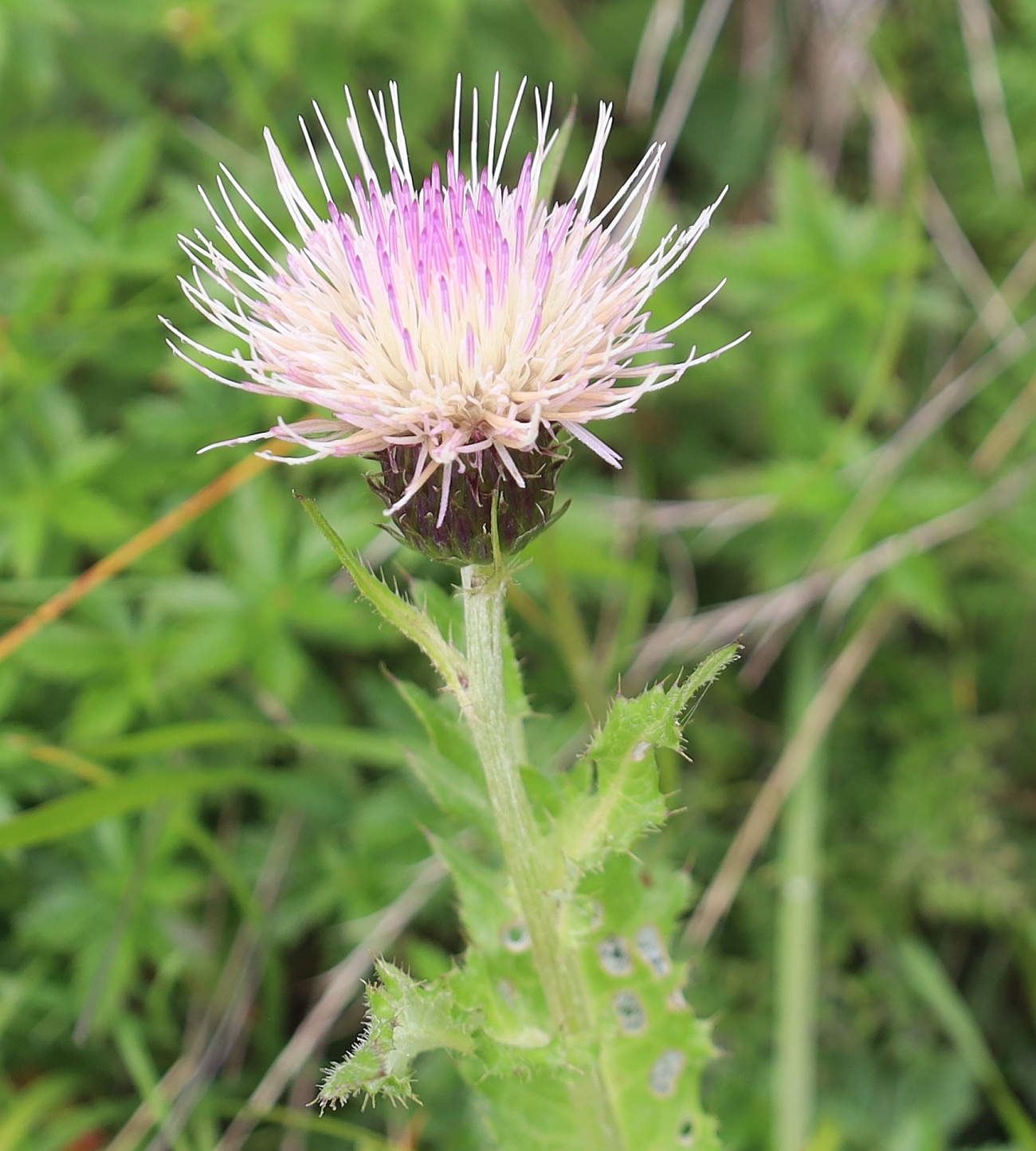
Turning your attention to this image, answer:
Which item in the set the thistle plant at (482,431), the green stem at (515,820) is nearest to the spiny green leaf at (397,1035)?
the thistle plant at (482,431)

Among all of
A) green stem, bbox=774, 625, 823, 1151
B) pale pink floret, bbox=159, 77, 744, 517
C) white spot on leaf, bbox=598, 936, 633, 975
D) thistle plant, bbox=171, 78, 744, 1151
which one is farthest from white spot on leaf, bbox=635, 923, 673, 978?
pale pink floret, bbox=159, 77, 744, 517

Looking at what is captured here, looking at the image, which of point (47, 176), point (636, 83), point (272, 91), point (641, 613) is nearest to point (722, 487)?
point (641, 613)

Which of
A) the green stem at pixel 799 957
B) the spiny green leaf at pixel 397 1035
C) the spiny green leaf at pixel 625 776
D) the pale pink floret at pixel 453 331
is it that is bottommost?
the green stem at pixel 799 957

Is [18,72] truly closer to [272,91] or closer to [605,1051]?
[272,91]

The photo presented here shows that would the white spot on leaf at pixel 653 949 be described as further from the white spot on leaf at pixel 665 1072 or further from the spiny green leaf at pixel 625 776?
the spiny green leaf at pixel 625 776

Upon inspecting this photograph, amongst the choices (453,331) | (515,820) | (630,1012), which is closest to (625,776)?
(515,820)

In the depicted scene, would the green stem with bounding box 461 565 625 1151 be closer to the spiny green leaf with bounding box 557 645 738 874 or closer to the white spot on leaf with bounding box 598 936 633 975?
the spiny green leaf with bounding box 557 645 738 874
